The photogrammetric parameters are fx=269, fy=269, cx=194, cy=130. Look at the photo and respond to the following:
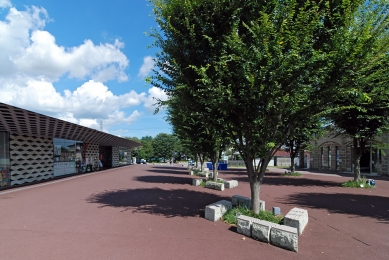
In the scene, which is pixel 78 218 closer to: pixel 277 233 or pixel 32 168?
pixel 277 233

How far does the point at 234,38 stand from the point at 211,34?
A: 1.16 m

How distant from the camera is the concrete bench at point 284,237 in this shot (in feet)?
16.4

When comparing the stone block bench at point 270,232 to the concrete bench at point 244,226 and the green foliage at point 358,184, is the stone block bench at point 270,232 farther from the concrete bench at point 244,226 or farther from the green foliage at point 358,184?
the green foliage at point 358,184

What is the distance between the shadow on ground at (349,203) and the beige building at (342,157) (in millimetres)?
13824

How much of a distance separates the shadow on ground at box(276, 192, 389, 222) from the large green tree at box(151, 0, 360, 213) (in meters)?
3.45

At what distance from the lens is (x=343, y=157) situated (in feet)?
95.6

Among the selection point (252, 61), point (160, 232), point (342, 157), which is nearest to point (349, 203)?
point (252, 61)

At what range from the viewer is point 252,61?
5.96 metres

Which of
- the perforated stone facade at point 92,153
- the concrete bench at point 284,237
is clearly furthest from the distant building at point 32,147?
the concrete bench at point 284,237

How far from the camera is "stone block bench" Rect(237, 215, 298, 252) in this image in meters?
5.05

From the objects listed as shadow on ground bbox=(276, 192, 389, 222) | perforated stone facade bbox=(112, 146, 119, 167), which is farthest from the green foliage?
perforated stone facade bbox=(112, 146, 119, 167)

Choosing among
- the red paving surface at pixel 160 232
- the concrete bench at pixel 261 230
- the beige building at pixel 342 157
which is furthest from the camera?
the beige building at pixel 342 157

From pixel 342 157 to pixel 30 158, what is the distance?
2921 cm

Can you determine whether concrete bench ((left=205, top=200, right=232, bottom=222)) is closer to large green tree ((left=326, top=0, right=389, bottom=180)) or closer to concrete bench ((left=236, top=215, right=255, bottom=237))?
concrete bench ((left=236, top=215, right=255, bottom=237))
